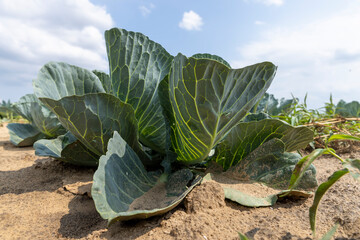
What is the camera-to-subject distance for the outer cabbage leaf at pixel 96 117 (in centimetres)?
139

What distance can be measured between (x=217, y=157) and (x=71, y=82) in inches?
41.0

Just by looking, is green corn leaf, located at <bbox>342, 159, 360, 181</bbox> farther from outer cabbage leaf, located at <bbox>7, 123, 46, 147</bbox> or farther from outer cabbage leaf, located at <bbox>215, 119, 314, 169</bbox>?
outer cabbage leaf, located at <bbox>7, 123, 46, 147</bbox>

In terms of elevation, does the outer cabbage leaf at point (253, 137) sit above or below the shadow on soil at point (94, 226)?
above

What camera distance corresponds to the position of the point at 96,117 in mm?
1473

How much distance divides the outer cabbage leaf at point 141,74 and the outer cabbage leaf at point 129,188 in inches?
11.1

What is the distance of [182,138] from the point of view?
1.48 metres

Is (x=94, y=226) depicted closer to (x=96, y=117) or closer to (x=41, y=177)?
(x=96, y=117)

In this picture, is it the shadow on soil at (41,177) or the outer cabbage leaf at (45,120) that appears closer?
the shadow on soil at (41,177)

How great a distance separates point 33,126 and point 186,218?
3603 mm

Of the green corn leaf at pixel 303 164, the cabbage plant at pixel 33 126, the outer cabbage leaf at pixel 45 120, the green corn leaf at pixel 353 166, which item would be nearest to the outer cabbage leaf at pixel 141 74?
the green corn leaf at pixel 303 164

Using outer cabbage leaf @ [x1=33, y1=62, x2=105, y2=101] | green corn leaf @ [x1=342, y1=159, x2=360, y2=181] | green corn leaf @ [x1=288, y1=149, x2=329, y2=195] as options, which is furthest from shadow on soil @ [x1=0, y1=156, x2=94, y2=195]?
green corn leaf @ [x1=342, y1=159, x2=360, y2=181]

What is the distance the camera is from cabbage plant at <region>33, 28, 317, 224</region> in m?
1.20

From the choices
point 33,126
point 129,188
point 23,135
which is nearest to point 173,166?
point 129,188

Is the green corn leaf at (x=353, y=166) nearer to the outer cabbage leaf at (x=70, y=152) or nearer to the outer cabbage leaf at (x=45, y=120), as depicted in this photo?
the outer cabbage leaf at (x=70, y=152)
